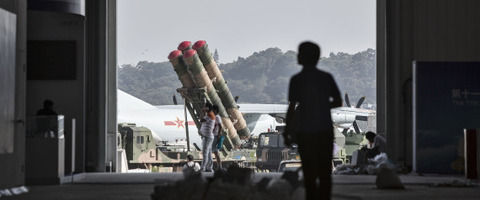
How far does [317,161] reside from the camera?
6.70 meters

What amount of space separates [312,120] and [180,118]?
73.0m

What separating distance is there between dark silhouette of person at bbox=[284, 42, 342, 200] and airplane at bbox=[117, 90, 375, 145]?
62.9 metres

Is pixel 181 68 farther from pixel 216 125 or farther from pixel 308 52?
pixel 308 52

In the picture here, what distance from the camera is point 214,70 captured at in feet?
157

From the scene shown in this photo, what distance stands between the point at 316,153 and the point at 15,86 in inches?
218

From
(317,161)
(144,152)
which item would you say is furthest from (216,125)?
(144,152)

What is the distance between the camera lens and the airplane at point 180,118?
77.3 m

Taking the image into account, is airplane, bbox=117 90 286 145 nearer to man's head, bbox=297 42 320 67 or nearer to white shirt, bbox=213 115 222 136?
white shirt, bbox=213 115 222 136

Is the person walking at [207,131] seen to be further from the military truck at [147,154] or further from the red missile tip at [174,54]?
the military truck at [147,154]

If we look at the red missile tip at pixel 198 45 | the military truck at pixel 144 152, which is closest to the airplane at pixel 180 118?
the military truck at pixel 144 152

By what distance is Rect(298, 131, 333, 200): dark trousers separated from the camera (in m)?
6.69

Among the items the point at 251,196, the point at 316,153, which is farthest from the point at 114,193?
the point at 316,153

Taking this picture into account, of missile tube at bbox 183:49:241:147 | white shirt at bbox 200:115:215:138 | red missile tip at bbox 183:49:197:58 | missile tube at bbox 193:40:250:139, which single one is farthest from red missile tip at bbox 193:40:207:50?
white shirt at bbox 200:115:215:138

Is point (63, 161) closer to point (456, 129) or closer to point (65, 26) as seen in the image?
point (65, 26)
